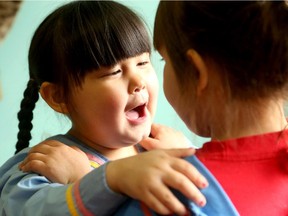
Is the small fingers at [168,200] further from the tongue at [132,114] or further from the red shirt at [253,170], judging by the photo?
the tongue at [132,114]

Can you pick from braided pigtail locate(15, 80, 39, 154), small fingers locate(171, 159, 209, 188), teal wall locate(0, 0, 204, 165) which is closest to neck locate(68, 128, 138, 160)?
braided pigtail locate(15, 80, 39, 154)

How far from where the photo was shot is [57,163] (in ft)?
2.20

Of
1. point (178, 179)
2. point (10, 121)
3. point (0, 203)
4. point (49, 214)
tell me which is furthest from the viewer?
→ point (10, 121)

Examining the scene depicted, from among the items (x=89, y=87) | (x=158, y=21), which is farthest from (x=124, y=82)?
(x=158, y=21)

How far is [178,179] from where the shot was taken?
0.41 metres

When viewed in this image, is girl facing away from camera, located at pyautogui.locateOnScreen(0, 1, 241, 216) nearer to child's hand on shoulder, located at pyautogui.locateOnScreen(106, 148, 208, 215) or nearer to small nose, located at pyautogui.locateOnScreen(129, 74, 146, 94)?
small nose, located at pyautogui.locateOnScreen(129, 74, 146, 94)

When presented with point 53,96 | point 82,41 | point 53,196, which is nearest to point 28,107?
point 53,96

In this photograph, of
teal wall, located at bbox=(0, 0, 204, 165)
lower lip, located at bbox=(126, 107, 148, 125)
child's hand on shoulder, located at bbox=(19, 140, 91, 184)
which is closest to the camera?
child's hand on shoulder, located at bbox=(19, 140, 91, 184)

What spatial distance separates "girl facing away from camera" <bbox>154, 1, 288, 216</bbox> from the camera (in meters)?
0.44

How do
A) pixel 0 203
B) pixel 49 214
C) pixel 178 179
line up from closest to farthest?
pixel 178 179
pixel 49 214
pixel 0 203

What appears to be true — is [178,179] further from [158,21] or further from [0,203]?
[0,203]

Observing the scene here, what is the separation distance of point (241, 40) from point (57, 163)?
0.37 meters

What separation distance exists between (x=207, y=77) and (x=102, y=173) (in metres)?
0.16

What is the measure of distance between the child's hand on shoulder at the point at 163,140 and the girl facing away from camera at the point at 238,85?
1.13ft
